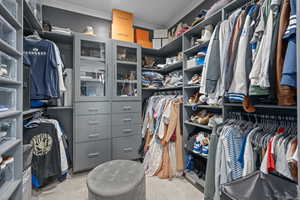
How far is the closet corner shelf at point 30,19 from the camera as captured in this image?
1.42 m

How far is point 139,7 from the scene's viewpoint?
8.37 ft

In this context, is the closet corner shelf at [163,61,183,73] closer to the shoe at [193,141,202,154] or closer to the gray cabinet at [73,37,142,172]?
the gray cabinet at [73,37,142,172]

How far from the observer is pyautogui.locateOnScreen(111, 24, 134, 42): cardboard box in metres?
2.55

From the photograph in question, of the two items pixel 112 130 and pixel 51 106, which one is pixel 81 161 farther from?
pixel 51 106

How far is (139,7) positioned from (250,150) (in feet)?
8.54

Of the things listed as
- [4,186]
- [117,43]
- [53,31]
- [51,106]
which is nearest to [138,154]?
[51,106]

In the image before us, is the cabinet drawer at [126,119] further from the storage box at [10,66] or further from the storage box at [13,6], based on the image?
the storage box at [13,6]

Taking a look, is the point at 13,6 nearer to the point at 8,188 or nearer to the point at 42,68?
the point at 42,68

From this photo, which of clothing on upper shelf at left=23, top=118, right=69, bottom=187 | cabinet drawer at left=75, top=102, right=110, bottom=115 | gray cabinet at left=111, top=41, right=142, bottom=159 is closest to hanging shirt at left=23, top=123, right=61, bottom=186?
clothing on upper shelf at left=23, top=118, right=69, bottom=187

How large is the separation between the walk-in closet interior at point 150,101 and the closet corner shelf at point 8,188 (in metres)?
0.01

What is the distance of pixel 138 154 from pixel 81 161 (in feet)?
2.98

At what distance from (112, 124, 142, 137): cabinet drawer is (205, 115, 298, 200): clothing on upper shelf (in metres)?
1.39

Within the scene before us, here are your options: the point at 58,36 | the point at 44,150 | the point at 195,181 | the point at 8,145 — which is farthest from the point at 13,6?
the point at 195,181

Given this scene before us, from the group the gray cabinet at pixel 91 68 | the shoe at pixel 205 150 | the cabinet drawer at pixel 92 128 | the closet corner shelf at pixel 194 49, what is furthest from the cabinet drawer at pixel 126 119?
the closet corner shelf at pixel 194 49
